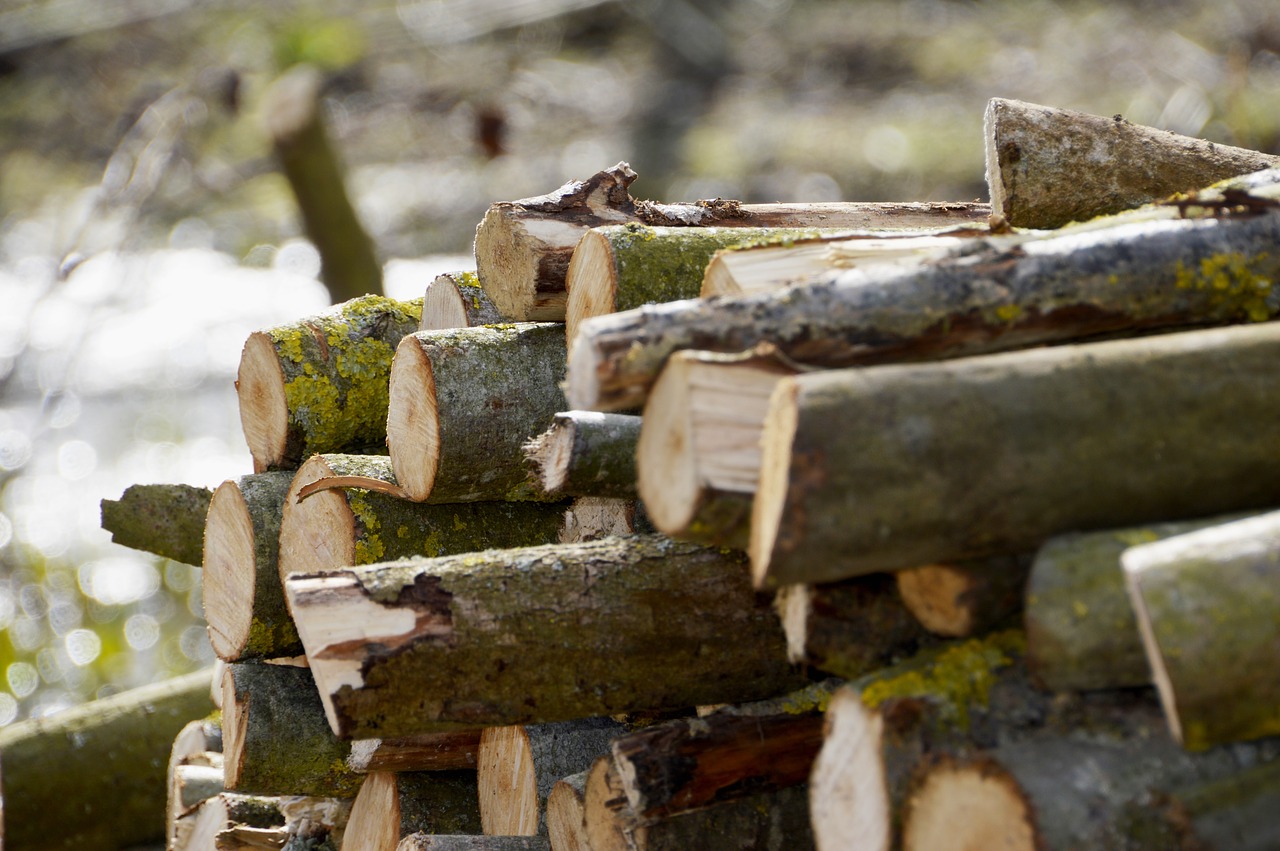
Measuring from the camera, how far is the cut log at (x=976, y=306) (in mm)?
1721

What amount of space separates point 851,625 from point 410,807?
57.1 inches

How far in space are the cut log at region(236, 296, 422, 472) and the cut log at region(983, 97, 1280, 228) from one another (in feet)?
5.06

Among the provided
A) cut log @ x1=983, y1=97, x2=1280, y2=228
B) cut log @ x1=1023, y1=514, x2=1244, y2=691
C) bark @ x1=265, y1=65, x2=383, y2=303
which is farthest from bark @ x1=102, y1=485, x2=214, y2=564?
bark @ x1=265, y1=65, x2=383, y2=303

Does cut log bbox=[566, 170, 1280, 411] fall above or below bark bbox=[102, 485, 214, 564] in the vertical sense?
above

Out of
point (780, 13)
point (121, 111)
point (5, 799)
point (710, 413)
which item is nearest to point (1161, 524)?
point (710, 413)

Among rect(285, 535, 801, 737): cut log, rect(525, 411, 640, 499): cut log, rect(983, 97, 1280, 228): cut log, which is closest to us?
rect(285, 535, 801, 737): cut log

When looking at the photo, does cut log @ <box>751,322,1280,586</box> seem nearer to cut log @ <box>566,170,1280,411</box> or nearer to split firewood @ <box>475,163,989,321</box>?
cut log @ <box>566,170,1280,411</box>

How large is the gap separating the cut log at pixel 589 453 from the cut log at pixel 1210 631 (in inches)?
40.8

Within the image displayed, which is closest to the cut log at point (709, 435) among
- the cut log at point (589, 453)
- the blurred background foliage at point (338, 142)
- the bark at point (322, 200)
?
the cut log at point (589, 453)

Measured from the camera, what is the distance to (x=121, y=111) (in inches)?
455

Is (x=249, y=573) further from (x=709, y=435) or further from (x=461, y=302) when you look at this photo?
(x=709, y=435)

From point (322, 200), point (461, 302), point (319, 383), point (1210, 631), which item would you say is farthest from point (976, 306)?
point (322, 200)

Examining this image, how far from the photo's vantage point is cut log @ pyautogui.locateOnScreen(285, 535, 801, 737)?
78.2 inches

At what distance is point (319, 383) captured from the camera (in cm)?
293
